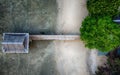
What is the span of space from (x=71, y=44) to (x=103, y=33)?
1.59 meters

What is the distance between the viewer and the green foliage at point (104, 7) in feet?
26.7

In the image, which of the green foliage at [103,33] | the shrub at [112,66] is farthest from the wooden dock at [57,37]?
the shrub at [112,66]

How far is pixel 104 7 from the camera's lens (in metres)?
8.20

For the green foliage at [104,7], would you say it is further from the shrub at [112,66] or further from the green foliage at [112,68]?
the green foliage at [112,68]

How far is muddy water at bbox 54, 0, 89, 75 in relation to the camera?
9047 millimetres

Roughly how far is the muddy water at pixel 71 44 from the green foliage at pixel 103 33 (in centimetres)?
101

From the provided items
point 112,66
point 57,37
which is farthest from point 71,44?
point 112,66

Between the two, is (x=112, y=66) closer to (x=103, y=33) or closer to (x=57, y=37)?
(x=103, y=33)

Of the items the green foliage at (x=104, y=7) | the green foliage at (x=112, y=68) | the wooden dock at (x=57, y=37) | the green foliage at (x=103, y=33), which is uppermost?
the green foliage at (x=104, y=7)

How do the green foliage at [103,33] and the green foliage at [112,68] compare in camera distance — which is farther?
the green foliage at [112,68]

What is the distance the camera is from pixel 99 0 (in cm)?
816

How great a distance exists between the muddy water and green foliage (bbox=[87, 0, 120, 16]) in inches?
38.3

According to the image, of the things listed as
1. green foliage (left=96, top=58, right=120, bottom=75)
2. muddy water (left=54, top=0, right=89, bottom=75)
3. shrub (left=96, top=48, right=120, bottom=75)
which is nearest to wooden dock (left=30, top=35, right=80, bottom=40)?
muddy water (left=54, top=0, right=89, bottom=75)

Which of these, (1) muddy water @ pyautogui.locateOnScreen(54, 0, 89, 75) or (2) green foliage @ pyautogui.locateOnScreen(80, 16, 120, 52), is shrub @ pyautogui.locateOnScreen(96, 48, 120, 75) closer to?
(2) green foliage @ pyautogui.locateOnScreen(80, 16, 120, 52)
